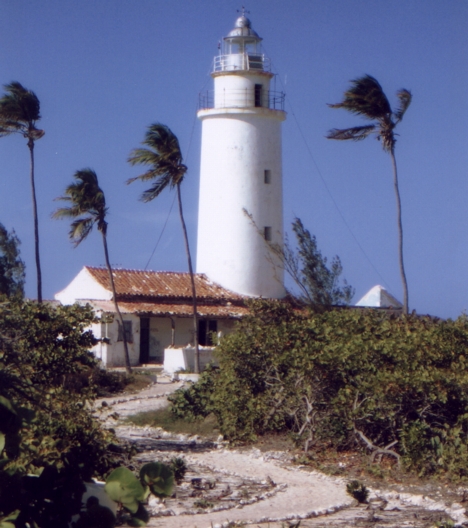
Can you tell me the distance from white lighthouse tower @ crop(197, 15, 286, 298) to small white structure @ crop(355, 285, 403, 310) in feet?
16.6

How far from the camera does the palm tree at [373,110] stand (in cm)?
2258

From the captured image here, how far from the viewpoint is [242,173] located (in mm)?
31812

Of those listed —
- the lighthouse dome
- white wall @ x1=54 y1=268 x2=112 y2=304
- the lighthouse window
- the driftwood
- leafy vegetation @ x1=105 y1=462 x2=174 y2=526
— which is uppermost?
the lighthouse dome

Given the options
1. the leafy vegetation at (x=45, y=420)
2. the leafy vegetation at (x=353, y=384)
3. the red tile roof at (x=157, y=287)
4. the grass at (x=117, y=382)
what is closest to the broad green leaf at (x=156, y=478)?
the leafy vegetation at (x=45, y=420)

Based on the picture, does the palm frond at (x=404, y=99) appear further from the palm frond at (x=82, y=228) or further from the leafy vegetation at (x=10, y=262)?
the leafy vegetation at (x=10, y=262)

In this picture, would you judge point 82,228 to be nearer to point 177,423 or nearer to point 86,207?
point 86,207

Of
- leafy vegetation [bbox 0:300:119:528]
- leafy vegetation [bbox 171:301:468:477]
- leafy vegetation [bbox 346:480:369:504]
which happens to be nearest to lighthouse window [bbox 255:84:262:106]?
leafy vegetation [bbox 171:301:468:477]

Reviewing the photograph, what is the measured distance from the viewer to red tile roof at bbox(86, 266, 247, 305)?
31.5m

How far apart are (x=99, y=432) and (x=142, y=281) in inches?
930

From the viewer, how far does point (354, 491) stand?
31.4 ft

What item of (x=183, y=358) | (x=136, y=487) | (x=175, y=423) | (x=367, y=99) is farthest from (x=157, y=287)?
(x=136, y=487)

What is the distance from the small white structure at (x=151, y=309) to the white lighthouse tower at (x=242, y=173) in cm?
133

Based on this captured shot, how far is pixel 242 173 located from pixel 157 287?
Result: 229 inches

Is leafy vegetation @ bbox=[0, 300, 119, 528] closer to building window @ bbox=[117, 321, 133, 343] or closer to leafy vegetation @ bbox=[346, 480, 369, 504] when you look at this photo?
leafy vegetation @ bbox=[346, 480, 369, 504]
